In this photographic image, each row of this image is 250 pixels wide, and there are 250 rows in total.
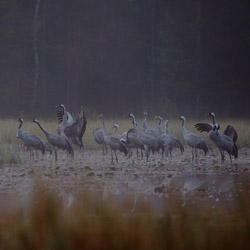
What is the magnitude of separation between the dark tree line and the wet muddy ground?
13.3m

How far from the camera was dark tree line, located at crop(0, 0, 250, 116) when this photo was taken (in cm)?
2406

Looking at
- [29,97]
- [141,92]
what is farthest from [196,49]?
[29,97]

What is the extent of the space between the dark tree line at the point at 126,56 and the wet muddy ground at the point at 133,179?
13344mm

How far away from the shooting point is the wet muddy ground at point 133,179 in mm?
6316

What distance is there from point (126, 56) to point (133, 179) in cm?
1976

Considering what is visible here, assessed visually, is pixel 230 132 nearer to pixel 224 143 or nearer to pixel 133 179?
pixel 224 143

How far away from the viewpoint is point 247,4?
24.5 metres

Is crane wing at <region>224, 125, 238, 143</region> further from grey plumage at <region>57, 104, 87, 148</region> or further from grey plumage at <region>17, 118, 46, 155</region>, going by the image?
grey plumage at <region>17, 118, 46, 155</region>

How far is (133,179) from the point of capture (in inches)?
309

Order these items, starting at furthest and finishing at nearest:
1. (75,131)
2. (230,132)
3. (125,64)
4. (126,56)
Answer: (125,64) → (126,56) → (230,132) → (75,131)

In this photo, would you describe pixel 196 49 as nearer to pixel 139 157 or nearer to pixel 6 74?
pixel 6 74

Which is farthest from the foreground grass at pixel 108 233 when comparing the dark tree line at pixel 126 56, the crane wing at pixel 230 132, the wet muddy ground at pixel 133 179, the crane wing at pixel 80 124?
the dark tree line at pixel 126 56

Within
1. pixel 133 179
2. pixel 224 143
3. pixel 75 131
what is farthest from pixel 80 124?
pixel 133 179

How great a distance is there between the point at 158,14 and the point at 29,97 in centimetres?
602
